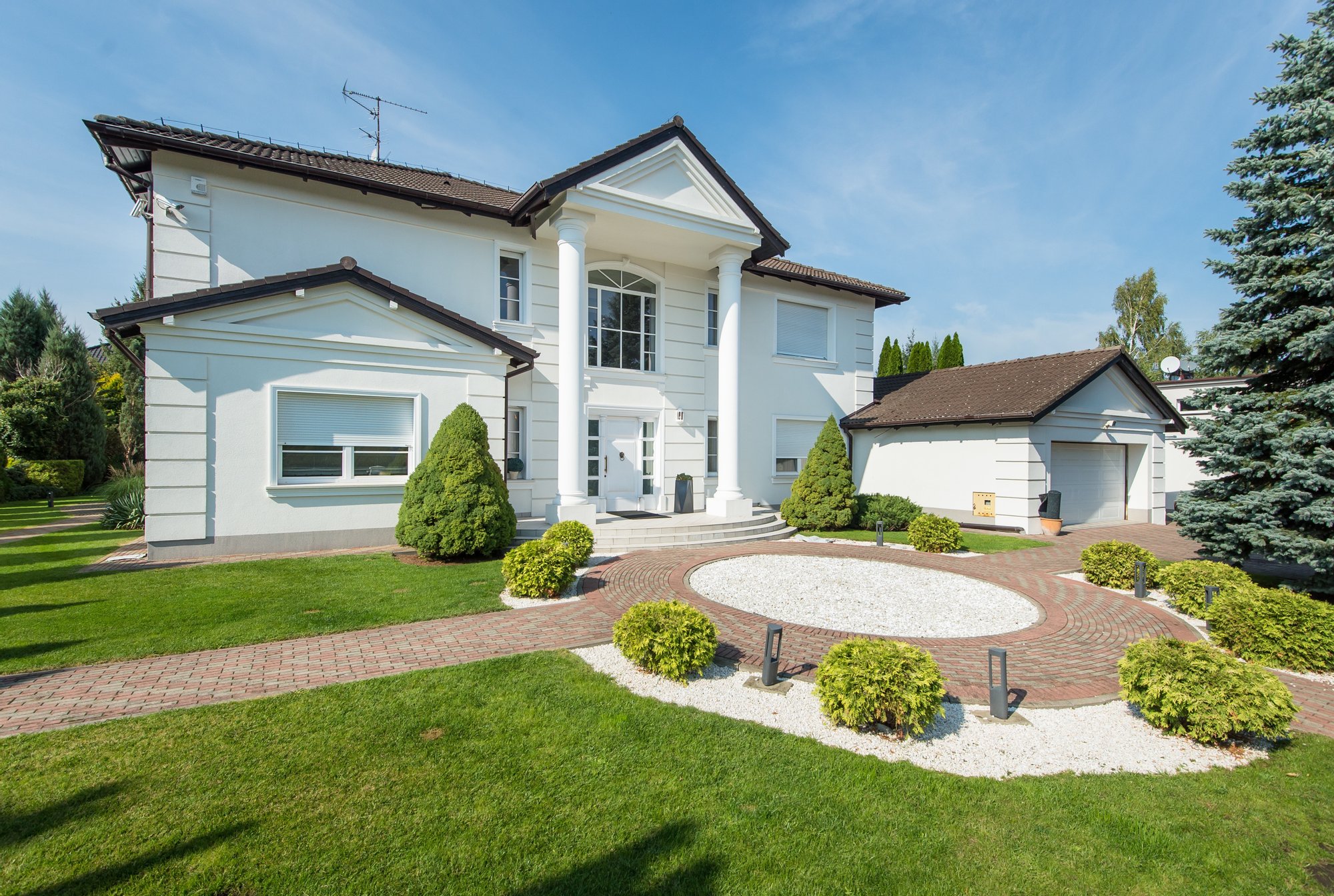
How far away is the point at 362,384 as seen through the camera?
437 inches

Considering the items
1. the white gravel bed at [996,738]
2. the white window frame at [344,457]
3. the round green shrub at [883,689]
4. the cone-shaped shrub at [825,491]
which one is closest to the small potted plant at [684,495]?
the cone-shaped shrub at [825,491]

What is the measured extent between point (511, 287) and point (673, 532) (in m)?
7.06

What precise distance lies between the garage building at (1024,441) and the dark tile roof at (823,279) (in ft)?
10.2

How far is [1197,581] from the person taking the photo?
26.7 feet

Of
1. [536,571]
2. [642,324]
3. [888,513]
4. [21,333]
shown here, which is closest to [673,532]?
[536,571]

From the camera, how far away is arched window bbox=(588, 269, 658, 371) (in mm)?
15219

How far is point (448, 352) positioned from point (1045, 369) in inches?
629

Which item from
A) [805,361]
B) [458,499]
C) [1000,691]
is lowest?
[1000,691]

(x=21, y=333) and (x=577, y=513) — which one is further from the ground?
(x=21, y=333)

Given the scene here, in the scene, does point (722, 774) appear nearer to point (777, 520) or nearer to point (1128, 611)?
point (1128, 611)

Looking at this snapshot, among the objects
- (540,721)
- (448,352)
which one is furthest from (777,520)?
(540,721)

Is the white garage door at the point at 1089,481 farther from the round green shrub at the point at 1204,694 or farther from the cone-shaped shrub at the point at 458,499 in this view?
the cone-shaped shrub at the point at 458,499

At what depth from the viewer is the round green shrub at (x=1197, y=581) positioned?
796 centimetres

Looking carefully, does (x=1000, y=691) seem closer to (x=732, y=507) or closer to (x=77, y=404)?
(x=732, y=507)
